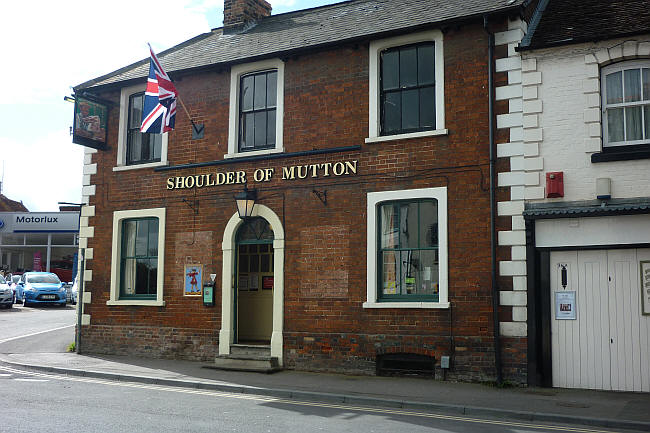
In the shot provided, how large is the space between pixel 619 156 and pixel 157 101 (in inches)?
365

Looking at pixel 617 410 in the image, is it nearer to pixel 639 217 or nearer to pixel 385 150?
pixel 639 217

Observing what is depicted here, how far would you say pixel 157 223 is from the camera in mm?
16359

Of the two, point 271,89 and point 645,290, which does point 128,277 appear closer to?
point 271,89

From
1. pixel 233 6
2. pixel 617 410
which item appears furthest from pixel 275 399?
pixel 233 6

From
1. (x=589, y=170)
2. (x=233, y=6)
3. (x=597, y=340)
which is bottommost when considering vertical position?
(x=597, y=340)

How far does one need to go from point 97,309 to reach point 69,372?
3.27 metres

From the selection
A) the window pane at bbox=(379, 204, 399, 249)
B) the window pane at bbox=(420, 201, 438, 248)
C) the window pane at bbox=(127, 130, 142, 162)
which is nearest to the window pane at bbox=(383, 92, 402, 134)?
the window pane at bbox=(379, 204, 399, 249)

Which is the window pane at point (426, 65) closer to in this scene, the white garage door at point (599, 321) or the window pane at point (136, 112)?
the white garage door at point (599, 321)

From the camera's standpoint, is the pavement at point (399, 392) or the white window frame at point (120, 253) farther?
the white window frame at point (120, 253)

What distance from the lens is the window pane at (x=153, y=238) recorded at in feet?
53.7

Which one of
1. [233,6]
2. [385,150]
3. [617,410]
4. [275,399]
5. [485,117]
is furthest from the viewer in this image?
[233,6]

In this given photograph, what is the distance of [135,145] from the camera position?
56.0ft

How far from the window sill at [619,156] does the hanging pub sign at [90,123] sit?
11.2 m

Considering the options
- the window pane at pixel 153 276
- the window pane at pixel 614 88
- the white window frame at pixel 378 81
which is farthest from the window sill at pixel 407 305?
the window pane at pixel 153 276
